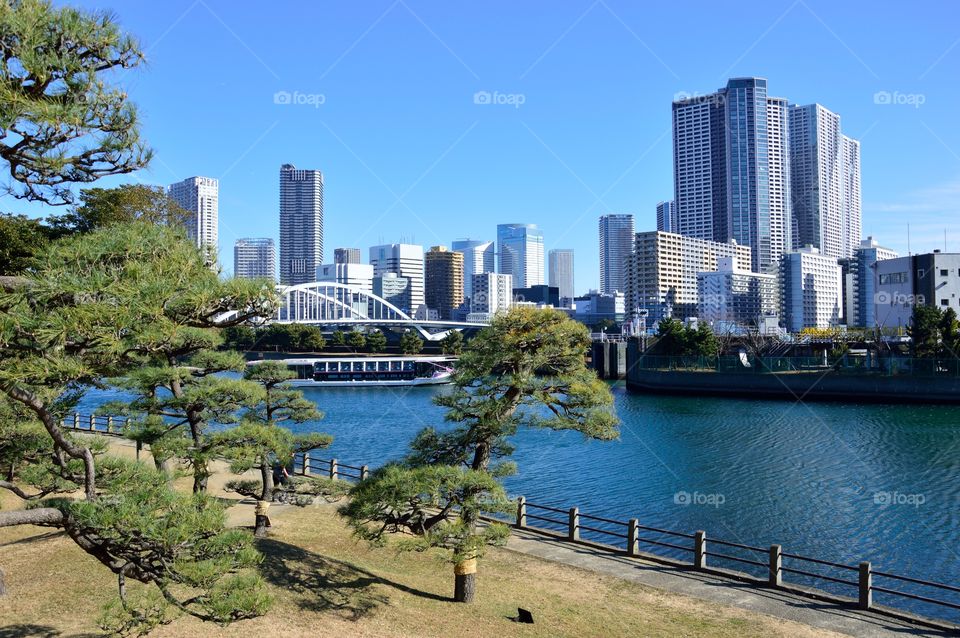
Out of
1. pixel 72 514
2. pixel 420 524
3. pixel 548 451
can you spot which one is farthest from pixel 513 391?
pixel 548 451

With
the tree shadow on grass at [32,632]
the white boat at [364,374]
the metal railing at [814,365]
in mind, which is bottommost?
the white boat at [364,374]

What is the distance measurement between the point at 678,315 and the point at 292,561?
618 feet

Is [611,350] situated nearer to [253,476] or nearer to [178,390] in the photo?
[253,476]

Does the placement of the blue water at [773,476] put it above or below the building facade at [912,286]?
below

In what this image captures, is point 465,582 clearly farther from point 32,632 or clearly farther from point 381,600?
point 32,632

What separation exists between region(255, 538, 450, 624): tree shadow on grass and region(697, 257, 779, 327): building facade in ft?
548

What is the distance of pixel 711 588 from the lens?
14.6 meters

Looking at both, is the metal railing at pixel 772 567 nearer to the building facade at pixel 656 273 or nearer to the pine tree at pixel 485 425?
the pine tree at pixel 485 425
